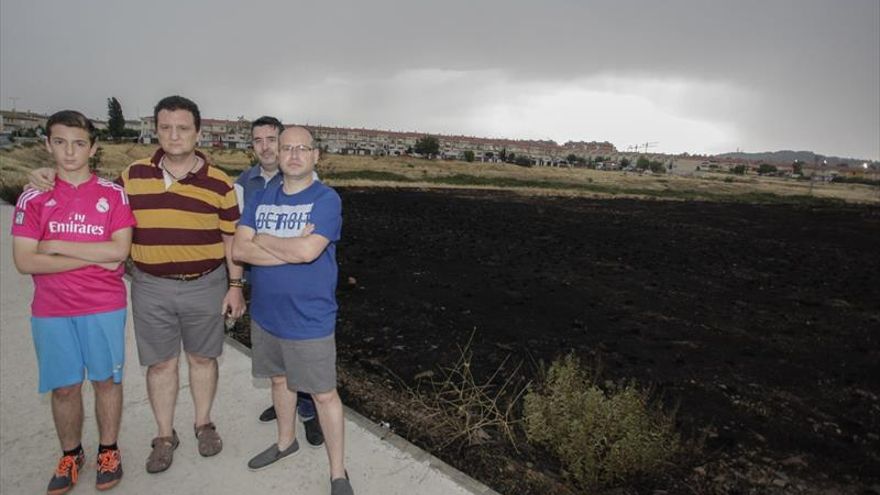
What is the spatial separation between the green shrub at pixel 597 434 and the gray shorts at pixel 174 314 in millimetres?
2127

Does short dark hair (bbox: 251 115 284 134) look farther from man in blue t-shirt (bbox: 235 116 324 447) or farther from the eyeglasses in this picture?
the eyeglasses

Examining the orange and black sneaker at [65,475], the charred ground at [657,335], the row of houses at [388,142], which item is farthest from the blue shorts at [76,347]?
the row of houses at [388,142]

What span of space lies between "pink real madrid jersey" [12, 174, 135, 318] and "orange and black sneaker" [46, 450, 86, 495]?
781mm

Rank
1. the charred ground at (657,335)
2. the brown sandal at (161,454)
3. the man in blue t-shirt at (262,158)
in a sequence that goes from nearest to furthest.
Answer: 1. the brown sandal at (161,454)
2. the charred ground at (657,335)
3. the man in blue t-shirt at (262,158)

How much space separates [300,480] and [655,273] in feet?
29.5

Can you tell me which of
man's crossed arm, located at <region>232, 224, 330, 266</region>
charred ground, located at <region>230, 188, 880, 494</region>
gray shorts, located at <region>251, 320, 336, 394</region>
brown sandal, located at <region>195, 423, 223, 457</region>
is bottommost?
charred ground, located at <region>230, 188, 880, 494</region>

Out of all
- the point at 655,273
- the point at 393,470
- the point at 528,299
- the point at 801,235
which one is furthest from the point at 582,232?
the point at 393,470

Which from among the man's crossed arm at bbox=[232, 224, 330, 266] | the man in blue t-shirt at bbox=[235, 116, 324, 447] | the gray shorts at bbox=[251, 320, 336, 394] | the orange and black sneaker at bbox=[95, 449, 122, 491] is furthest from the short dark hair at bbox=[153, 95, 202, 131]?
the orange and black sneaker at bbox=[95, 449, 122, 491]

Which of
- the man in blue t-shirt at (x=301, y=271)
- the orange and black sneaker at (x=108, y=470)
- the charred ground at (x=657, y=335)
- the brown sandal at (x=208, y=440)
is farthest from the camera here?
the charred ground at (x=657, y=335)

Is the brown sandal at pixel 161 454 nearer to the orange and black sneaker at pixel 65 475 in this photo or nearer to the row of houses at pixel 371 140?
the orange and black sneaker at pixel 65 475

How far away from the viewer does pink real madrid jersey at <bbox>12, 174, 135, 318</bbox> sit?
228cm

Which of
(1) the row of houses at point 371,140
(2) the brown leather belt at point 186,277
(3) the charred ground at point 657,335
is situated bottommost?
(3) the charred ground at point 657,335

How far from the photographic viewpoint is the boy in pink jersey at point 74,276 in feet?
7.44

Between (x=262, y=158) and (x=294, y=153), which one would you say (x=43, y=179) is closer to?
(x=294, y=153)
